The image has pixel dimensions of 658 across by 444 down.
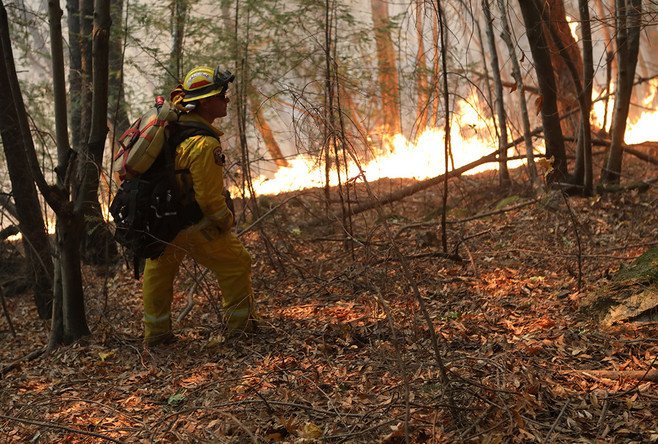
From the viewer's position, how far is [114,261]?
344 inches

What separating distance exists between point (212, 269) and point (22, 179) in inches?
89.8

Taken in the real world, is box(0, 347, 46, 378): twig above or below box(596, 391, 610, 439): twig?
above

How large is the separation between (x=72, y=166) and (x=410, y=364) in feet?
9.25

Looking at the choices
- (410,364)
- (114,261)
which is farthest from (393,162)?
(410,364)

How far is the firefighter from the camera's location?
465 centimetres

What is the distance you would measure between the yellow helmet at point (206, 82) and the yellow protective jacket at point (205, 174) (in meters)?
0.24

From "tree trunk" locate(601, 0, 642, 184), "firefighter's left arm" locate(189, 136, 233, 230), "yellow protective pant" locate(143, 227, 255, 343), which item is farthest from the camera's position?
"tree trunk" locate(601, 0, 642, 184)

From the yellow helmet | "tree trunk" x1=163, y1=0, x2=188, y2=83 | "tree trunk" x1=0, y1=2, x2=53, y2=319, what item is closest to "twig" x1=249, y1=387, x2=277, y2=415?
the yellow helmet

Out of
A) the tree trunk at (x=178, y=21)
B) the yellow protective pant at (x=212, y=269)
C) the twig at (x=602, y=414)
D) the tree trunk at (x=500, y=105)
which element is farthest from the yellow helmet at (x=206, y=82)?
the tree trunk at (x=500, y=105)

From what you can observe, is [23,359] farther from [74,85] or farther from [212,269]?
[74,85]

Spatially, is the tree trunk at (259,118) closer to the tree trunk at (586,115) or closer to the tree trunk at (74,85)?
the tree trunk at (74,85)

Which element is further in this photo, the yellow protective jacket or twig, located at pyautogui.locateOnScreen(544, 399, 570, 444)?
the yellow protective jacket

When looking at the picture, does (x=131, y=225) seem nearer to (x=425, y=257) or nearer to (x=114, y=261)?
(x=425, y=257)

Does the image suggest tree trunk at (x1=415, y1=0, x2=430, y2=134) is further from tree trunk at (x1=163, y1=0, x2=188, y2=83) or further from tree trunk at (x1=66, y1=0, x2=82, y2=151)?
tree trunk at (x1=66, y1=0, x2=82, y2=151)
